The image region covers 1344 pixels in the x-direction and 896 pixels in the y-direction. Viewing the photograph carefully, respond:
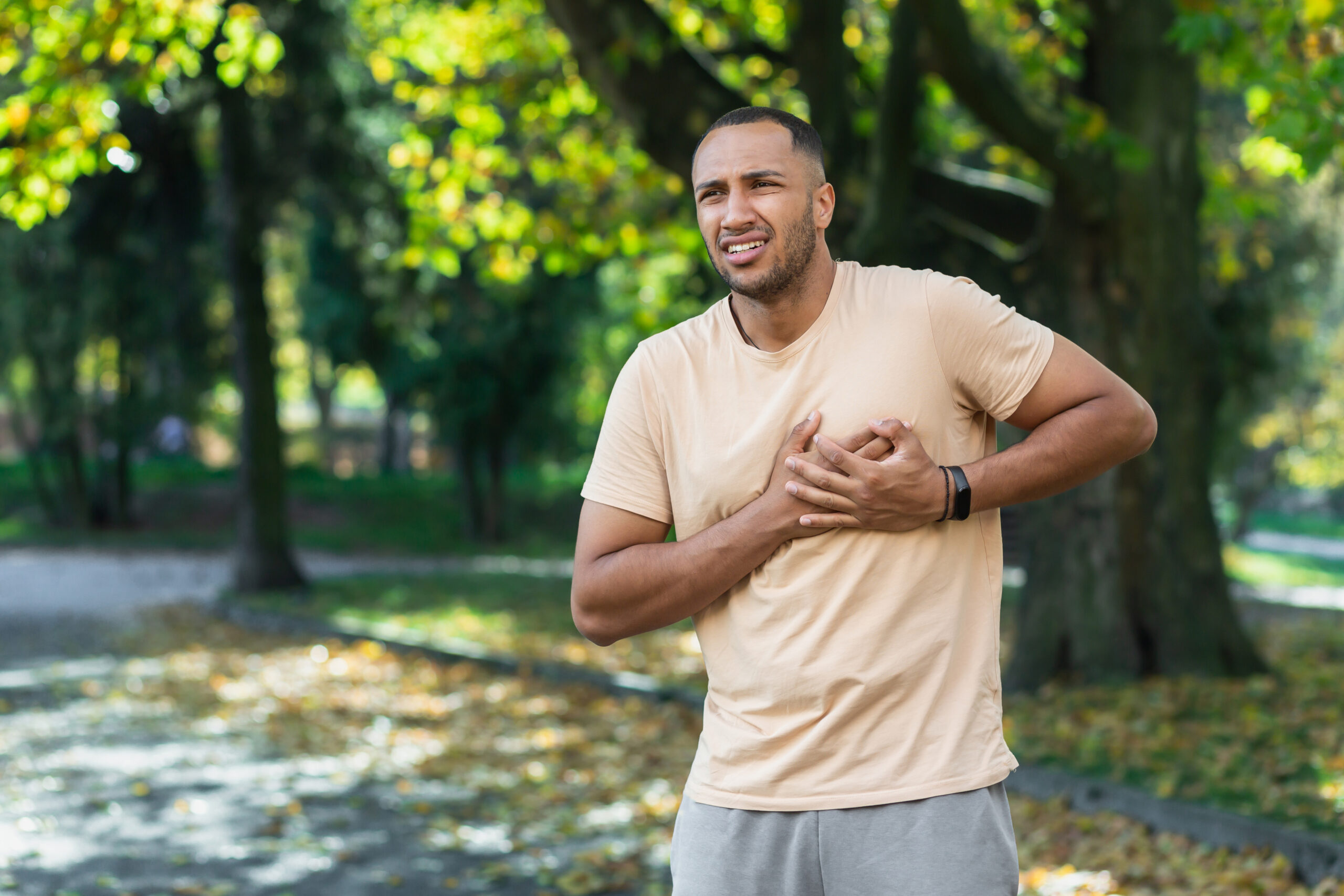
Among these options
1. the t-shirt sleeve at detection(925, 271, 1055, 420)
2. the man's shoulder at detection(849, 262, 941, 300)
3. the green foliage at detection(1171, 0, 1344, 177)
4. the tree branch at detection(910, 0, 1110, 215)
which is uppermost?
the tree branch at detection(910, 0, 1110, 215)

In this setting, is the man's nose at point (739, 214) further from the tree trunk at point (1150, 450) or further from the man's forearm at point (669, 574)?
the tree trunk at point (1150, 450)

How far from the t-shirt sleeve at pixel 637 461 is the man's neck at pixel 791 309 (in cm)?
24

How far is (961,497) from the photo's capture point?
8.16 feet

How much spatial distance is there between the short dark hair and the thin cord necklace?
327 millimetres

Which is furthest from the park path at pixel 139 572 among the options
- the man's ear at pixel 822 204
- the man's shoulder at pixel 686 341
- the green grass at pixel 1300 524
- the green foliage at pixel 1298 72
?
the green grass at pixel 1300 524

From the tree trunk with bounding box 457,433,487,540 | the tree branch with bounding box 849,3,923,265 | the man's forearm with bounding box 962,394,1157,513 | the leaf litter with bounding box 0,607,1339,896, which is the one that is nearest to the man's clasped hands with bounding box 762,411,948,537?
the man's forearm with bounding box 962,394,1157,513

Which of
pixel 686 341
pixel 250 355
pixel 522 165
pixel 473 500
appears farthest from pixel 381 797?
pixel 473 500

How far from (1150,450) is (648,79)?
435cm

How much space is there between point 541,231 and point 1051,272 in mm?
5218

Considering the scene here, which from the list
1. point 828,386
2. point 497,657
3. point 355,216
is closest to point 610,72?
point 497,657

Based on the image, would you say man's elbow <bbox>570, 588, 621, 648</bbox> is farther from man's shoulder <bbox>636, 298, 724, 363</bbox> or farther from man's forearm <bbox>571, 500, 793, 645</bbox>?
man's shoulder <bbox>636, 298, 724, 363</bbox>

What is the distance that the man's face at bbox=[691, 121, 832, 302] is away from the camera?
254 cm

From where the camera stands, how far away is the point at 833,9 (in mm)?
8477

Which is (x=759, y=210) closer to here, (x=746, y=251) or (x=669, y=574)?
(x=746, y=251)
